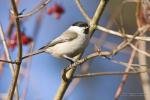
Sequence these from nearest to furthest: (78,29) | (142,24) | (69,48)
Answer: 1. (142,24)
2. (69,48)
3. (78,29)

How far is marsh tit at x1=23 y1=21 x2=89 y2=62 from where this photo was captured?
215 centimetres

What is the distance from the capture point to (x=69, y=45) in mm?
2221

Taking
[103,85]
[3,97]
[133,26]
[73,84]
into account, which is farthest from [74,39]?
[103,85]

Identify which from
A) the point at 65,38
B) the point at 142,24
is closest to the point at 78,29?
the point at 65,38

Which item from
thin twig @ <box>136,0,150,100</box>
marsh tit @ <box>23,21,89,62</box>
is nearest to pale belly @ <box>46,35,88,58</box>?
marsh tit @ <box>23,21,89,62</box>

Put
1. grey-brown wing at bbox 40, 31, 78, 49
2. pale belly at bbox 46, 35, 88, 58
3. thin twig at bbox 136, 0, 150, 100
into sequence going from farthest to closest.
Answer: grey-brown wing at bbox 40, 31, 78, 49 < pale belly at bbox 46, 35, 88, 58 < thin twig at bbox 136, 0, 150, 100

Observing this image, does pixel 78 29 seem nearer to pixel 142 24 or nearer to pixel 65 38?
pixel 65 38

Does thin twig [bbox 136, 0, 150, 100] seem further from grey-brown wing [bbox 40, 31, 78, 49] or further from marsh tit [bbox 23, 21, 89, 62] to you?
grey-brown wing [bbox 40, 31, 78, 49]

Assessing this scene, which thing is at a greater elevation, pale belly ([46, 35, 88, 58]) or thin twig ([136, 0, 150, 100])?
thin twig ([136, 0, 150, 100])

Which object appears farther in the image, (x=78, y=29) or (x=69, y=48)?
(x=78, y=29)

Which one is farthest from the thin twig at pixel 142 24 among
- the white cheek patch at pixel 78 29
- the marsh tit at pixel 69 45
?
the white cheek patch at pixel 78 29

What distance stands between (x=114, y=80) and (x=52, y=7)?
2545mm

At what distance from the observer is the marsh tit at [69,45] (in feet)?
7.04

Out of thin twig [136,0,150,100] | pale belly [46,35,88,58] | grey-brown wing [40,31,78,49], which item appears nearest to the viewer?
thin twig [136,0,150,100]
